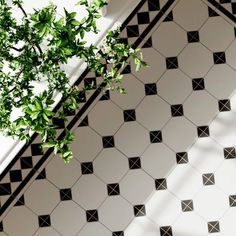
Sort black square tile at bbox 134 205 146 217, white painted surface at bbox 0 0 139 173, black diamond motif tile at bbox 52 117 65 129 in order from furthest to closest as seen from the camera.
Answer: black square tile at bbox 134 205 146 217 → black diamond motif tile at bbox 52 117 65 129 → white painted surface at bbox 0 0 139 173

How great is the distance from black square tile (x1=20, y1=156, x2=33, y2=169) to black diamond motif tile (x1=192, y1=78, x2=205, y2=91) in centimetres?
168

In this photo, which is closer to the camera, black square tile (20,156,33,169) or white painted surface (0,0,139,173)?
white painted surface (0,0,139,173)

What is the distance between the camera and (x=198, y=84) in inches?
221

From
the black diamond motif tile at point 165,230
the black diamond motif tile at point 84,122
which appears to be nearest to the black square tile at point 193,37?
the black diamond motif tile at point 84,122

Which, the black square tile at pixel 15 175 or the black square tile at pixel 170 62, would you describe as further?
the black square tile at pixel 170 62

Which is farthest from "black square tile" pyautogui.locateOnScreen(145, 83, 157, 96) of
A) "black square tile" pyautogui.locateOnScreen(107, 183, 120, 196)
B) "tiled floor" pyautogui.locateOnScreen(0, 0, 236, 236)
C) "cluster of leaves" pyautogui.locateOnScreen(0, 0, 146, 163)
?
"cluster of leaves" pyautogui.locateOnScreen(0, 0, 146, 163)

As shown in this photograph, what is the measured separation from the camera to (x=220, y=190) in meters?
5.59

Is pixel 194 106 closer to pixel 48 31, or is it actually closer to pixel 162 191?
pixel 162 191

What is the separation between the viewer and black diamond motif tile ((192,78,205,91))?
5.62m

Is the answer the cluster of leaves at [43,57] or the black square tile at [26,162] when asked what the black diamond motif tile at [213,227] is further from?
the cluster of leaves at [43,57]

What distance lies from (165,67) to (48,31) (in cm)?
297

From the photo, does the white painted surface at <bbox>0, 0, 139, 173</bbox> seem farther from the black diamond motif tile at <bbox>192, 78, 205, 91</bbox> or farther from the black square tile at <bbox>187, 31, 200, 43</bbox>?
the black diamond motif tile at <bbox>192, 78, 205, 91</bbox>

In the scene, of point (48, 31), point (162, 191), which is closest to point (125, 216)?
point (162, 191)

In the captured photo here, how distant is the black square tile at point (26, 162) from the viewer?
550 cm
